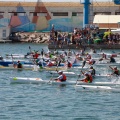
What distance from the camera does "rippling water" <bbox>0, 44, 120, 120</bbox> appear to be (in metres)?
39.2

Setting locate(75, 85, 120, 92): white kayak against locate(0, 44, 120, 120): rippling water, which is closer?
locate(0, 44, 120, 120): rippling water

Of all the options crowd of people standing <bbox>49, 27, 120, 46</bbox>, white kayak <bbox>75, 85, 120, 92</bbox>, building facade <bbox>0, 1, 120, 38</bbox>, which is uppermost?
building facade <bbox>0, 1, 120, 38</bbox>

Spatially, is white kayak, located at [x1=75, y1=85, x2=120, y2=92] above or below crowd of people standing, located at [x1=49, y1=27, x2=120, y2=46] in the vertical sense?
below

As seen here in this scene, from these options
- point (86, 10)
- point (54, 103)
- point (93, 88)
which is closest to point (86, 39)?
point (86, 10)

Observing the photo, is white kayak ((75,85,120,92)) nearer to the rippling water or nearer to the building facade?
the rippling water

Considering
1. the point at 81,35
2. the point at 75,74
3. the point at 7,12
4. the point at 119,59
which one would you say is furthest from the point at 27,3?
the point at 75,74

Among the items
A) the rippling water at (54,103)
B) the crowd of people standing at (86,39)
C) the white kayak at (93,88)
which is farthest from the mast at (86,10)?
the white kayak at (93,88)

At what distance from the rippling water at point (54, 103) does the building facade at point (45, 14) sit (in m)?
68.2

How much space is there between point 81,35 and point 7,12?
31.6 meters

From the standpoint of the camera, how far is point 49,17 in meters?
123

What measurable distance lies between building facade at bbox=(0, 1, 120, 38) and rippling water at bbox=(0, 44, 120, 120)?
68.2 metres

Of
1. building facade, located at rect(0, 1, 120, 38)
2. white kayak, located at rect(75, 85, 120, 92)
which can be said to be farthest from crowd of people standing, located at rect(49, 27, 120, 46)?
white kayak, located at rect(75, 85, 120, 92)

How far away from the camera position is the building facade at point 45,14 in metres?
121

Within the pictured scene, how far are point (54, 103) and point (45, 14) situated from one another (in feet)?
265
